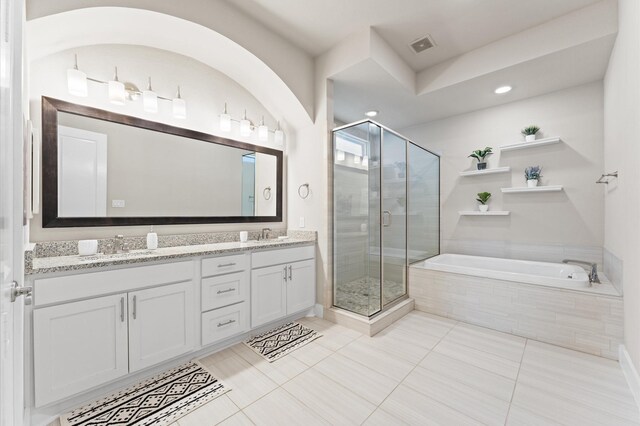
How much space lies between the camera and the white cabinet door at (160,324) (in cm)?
171

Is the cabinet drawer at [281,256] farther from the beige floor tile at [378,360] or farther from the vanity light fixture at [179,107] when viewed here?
the vanity light fixture at [179,107]

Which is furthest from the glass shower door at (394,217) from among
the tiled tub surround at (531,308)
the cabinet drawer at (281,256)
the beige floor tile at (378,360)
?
the cabinet drawer at (281,256)

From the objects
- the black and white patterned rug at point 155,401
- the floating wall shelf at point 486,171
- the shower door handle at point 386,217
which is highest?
the floating wall shelf at point 486,171

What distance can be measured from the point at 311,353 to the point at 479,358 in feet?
4.41

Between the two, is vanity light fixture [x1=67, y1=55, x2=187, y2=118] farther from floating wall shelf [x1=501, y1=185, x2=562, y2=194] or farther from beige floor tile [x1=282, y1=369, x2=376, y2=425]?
floating wall shelf [x1=501, y1=185, x2=562, y2=194]

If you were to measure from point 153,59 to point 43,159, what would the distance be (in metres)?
1.18

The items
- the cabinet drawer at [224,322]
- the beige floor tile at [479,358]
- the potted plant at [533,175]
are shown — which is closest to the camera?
the beige floor tile at [479,358]

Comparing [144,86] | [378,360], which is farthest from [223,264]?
[144,86]

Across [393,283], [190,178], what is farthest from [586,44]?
[190,178]

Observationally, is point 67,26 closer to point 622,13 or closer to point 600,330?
point 622,13

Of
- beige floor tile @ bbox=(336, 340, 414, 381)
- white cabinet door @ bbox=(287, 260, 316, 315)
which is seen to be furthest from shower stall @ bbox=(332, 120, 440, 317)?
beige floor tile @ bbox=(336, 340, 414, 381)

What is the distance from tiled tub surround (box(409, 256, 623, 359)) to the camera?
82.9 inches

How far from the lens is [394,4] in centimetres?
226

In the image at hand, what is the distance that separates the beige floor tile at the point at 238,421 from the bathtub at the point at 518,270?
2382mm
